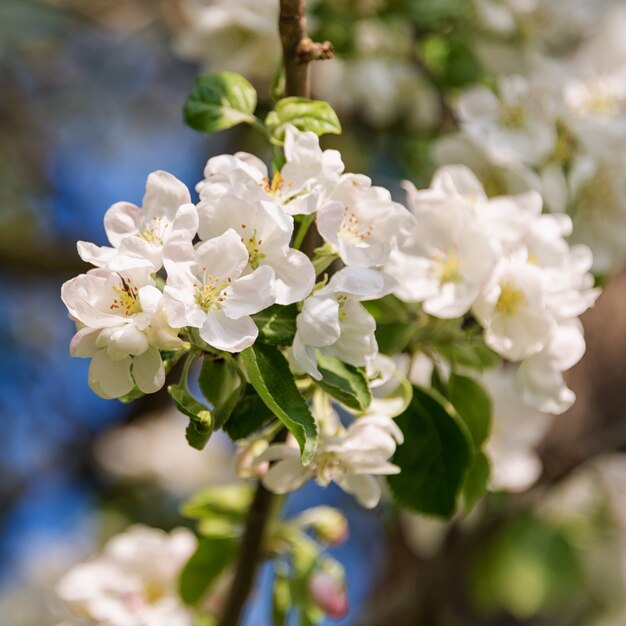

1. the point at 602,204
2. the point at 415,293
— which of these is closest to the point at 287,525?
the point at 415,293

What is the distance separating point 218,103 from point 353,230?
21cm

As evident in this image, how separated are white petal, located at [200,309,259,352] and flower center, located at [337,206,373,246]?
0.41ft

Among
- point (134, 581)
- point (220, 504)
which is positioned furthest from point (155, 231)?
point (134, 581)

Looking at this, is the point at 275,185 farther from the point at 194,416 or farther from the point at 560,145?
the point at 560,145

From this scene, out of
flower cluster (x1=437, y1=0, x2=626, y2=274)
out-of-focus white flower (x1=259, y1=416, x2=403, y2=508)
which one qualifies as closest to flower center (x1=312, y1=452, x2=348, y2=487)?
out-of-focus white flower (x1=259, y1=416, x2=403, y2=508)

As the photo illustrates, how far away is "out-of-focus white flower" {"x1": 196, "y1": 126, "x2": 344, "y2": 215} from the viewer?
712 millimetres

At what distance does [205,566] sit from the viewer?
109 centimetres

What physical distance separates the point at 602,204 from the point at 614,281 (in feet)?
3.17

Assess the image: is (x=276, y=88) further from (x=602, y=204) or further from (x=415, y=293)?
(x=602, y=204)

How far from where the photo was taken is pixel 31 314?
2.67 meters

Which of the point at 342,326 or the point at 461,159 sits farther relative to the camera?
the point at 461,159

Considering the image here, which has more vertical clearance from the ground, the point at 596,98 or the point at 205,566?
the point at 596,98

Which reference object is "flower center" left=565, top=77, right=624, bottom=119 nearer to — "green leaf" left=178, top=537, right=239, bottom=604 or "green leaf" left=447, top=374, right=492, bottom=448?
"green leaf" left=447, top=374, right=492, bottom=448

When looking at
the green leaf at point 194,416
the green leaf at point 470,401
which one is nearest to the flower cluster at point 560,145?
the green leaf at point 470,401
